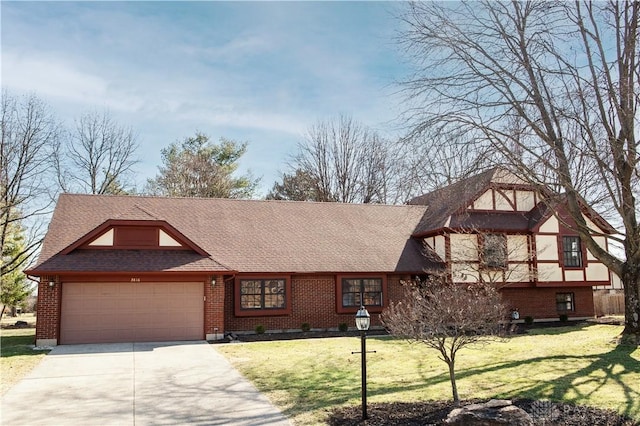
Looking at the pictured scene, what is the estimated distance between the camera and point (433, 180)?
13.1m

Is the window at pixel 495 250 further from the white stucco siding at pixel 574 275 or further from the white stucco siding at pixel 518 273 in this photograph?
the white stucco siding at pixel 574 275

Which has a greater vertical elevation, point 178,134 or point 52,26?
point 178,134

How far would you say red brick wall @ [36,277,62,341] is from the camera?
16578 millimetres

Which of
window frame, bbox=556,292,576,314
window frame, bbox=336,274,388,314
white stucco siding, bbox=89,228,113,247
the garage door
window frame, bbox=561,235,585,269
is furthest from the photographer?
window frame, bbox=556,292,576,314

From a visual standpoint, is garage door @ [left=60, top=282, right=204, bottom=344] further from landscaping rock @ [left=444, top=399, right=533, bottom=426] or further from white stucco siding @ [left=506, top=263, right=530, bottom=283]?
landscaping rock @ [left=444, top=399, right=533, bottom=426]

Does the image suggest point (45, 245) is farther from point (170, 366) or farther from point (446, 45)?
point (446, 45)

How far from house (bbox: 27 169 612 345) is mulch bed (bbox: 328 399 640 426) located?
673 cm

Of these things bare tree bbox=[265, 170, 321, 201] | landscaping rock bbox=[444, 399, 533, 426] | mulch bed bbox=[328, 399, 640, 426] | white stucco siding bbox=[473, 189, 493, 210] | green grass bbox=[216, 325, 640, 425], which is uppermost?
bare tree bbox=[265, 170, 321, 201]

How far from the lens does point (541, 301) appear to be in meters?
23.5

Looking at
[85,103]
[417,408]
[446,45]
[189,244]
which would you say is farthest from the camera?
[85,103]

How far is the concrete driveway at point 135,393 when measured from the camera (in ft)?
25.8

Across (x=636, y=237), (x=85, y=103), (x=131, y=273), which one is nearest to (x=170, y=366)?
(x=131, y=273)

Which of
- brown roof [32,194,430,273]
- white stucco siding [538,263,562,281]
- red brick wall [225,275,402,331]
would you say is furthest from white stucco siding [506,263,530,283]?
red brick wall [225,275,402,331]

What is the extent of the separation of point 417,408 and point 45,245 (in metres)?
14.8
